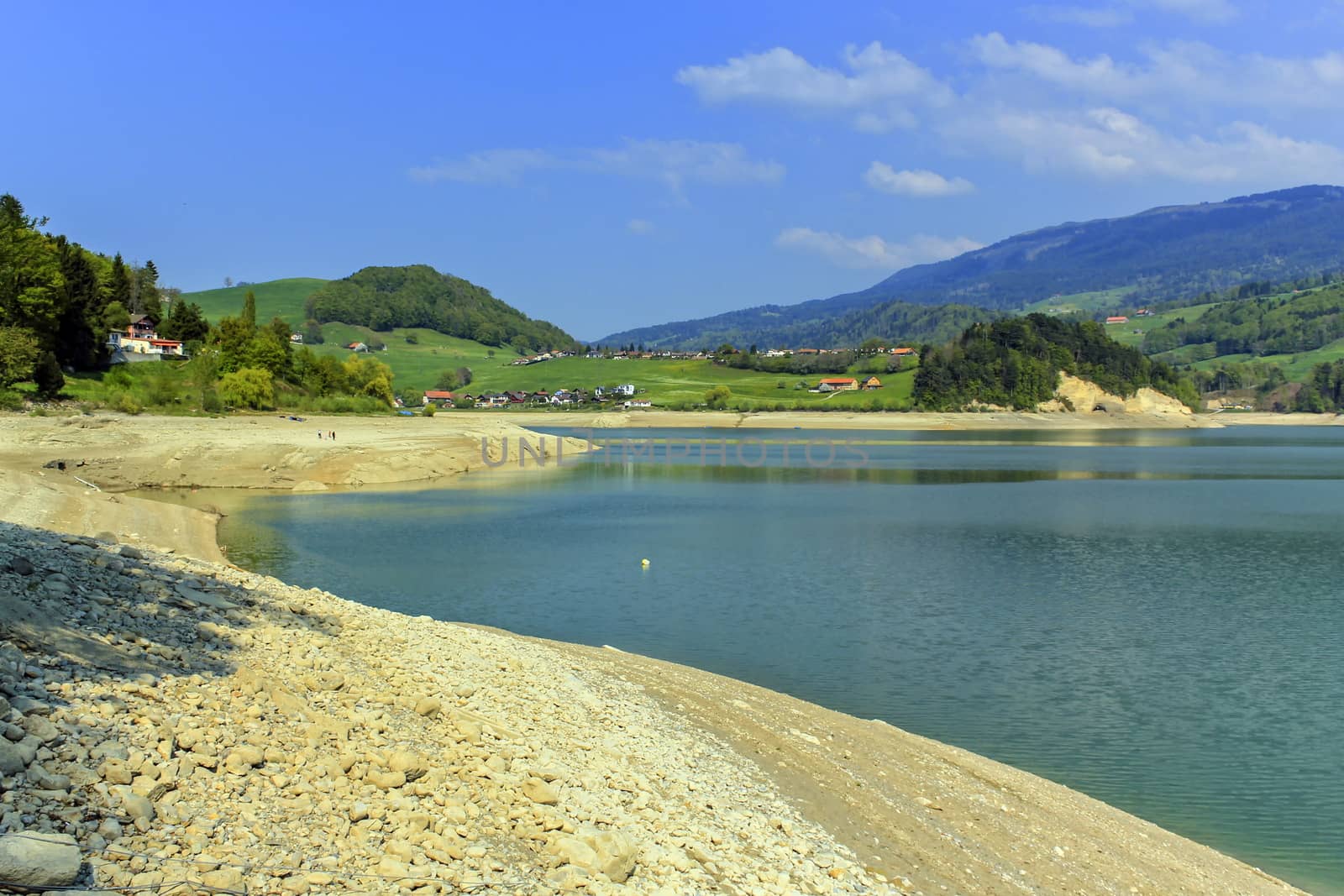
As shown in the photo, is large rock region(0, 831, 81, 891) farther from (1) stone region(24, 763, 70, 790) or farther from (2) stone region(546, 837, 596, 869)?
(2) stone region(546, 837, 596, 869)

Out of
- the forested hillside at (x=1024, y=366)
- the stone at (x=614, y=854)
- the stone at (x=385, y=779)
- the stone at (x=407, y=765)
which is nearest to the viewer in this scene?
the stone at (x=614, y=854)

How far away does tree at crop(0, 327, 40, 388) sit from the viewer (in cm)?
5431

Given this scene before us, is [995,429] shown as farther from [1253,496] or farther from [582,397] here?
[1253,496]

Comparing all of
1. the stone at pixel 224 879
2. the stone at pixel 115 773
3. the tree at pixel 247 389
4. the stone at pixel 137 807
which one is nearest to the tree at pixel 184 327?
the tree at pixel 247 389

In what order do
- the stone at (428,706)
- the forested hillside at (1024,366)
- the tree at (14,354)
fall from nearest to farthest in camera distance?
the stone at (428,706)
the tree at (14,354)
the forested hillside at (1024,366)

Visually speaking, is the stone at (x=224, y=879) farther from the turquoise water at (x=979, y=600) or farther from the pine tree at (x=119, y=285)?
the pine tree at (x=119, y=285)

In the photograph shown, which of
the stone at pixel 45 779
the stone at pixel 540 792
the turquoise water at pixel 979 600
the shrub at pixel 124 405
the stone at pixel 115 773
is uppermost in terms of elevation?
the shrub at pixel 124 405

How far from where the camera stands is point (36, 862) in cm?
582

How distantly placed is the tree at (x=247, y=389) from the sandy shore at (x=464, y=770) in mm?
65954

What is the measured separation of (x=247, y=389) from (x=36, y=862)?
78.9 metres

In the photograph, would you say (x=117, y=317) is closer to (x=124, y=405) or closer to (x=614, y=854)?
(x=124, y=405)

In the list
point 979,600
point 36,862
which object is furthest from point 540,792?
point 979,600

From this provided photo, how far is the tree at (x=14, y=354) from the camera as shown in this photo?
178 feet

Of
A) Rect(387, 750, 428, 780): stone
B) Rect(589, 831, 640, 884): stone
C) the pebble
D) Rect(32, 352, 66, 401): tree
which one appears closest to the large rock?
the pebble
